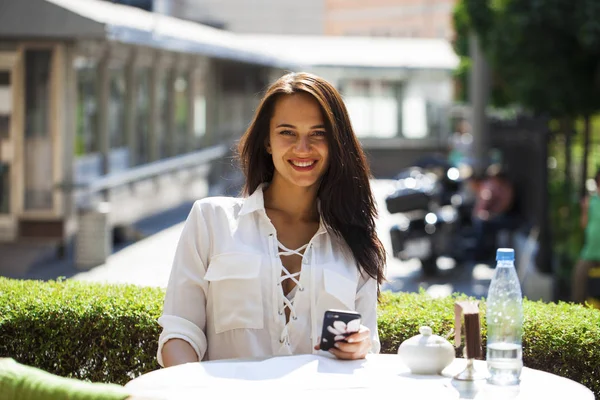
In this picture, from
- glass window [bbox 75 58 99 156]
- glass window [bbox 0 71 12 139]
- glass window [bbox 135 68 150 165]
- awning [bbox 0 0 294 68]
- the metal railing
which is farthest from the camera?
glass window [bbox 135 68 150 165]

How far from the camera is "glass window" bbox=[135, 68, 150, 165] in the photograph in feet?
67.6

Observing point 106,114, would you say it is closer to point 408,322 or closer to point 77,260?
point 77,260

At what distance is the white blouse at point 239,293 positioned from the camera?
13.4 feet

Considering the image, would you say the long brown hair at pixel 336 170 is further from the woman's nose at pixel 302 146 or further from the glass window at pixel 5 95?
the glass window at pixel 5 95

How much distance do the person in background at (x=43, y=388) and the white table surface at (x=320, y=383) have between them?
27cm

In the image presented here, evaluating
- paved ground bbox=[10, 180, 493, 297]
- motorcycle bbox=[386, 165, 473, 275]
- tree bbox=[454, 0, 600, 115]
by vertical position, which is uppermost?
tree bbox=[454, 0, 600, 115]

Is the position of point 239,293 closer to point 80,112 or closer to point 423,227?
point 423,227

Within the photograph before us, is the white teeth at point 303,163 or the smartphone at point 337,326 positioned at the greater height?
the white teeth at point 303,163

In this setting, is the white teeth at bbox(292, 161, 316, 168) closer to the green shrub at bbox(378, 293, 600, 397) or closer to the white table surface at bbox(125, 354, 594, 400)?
the white table surface at bbox(125, 354, 594, 400)

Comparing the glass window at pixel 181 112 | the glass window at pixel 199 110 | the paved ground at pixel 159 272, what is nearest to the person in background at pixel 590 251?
the paved ground at pixel 159 272

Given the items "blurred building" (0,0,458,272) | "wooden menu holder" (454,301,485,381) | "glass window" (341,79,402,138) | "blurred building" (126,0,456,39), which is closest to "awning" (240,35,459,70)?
"glass window" (341,79,402,138)

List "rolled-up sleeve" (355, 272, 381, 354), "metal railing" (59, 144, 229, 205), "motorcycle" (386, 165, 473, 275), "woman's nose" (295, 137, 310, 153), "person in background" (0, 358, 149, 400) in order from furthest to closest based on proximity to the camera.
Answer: "metal railing" (59, 144, 229, 205) < "motorcycle" (386, 165, 473, 275) < "rolled-up sleeve" (355, 272, 381, 354) < "woman's nose" (295, 137, 310, 153) < "person in background" (0, 358, 149, 400)

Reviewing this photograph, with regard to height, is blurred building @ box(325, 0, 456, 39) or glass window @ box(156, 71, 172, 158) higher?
blurred building @ box(325, 0, 456, 39)

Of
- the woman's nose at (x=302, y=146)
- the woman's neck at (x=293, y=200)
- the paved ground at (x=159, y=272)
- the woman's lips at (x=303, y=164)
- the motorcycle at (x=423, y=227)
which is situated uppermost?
the woman's nose at (x=302, y=146)
